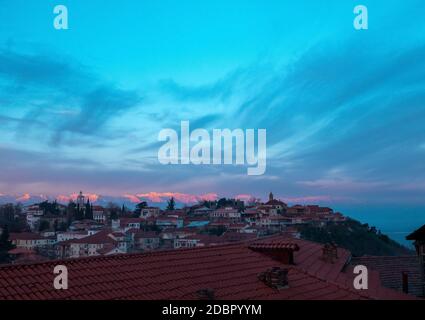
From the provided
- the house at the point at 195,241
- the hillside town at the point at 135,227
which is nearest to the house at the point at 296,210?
the hillside town at the point at 135,227

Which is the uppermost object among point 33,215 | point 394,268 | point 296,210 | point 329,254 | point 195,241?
point 329,254

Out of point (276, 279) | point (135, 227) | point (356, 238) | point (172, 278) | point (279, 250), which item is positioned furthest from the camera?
point (135, 227)

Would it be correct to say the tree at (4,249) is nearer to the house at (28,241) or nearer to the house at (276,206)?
the house at (28,241)

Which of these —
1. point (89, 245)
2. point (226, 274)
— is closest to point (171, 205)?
point (89, 245)

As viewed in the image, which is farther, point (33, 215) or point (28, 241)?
point (33, 215)

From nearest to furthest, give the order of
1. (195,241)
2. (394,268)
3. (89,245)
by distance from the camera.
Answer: (394,268) < (89,245) < (195,241)

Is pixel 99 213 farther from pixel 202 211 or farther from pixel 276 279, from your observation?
pixel 276 279

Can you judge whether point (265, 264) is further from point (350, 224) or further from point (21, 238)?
Answer: point (350, 224)
